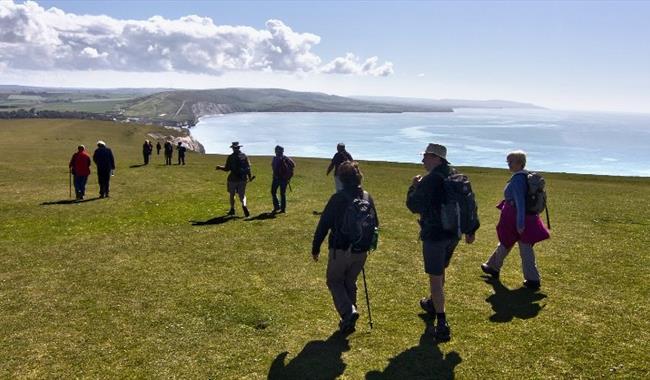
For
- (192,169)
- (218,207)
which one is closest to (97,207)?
(218,207)

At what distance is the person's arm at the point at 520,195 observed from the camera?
979 cm

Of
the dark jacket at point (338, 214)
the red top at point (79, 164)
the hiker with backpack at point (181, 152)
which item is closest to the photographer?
the dark jacket at point (338, 214)

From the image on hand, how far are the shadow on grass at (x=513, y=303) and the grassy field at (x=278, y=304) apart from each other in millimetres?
46

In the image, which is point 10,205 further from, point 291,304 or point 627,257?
point 627,257

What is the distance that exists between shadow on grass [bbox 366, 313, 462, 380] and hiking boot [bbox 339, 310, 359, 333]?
3.58 ft

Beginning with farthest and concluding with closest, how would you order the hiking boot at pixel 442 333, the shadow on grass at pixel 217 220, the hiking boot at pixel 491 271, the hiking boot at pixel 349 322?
the shadow on grass at pixel 217 220
the hiking boot at pixel 491 271
the hiking boot at pixel 349 322
the hiking boot at pixel 442 333

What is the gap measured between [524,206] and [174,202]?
17114 millimetres

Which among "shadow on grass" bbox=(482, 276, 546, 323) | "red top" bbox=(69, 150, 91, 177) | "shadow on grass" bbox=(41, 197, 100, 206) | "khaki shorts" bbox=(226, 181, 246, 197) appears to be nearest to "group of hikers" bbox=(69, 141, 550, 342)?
"shadow on grass" bbox=(482, 276, 546, 323)

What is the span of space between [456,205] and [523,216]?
110 inches

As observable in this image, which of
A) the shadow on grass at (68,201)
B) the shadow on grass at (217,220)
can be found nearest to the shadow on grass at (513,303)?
the shadow on grass at (217,220)

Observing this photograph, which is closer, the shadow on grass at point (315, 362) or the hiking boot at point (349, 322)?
the shadow on grass at point (315, 362)

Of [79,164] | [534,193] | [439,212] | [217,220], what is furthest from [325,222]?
[79,164]

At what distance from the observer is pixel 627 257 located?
13570 millimetres

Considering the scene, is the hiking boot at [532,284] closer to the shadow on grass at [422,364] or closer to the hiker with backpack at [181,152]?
the shadow on grass at [422,364]
